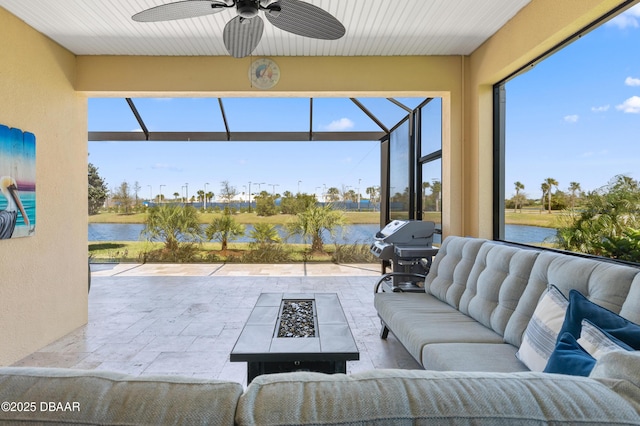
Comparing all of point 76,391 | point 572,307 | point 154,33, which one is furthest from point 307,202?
point 76,391

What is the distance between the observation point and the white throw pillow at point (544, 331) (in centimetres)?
168

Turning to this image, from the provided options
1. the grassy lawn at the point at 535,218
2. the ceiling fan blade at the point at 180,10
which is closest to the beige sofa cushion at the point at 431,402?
the ceiling fan blade at the point at 180,10

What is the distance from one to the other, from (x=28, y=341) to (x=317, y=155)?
643 centimetres

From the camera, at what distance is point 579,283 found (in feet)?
6.08

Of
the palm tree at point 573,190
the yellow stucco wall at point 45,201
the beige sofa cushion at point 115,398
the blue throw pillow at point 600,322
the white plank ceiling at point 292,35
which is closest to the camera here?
the beige sofa cushion at point 115,398

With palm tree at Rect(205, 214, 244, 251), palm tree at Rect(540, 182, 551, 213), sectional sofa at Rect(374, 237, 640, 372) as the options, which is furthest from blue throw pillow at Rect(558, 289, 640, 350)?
palm tree at Rect(205, 214, 244, 251)

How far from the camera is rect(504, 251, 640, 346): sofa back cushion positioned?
165cm

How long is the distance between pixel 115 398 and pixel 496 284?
7.92 ft

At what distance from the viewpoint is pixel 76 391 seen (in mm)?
665

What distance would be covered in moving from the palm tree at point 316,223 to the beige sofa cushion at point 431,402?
7.07 m

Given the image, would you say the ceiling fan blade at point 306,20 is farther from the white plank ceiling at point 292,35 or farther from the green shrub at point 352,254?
the green shrub at point 352,254

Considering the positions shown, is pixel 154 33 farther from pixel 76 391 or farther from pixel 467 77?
pixel 76 391

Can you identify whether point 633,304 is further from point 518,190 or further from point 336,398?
point 518,190

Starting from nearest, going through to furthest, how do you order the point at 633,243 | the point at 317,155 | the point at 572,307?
the point at 572,307 → the point at 633,243 → the point at 317,155
